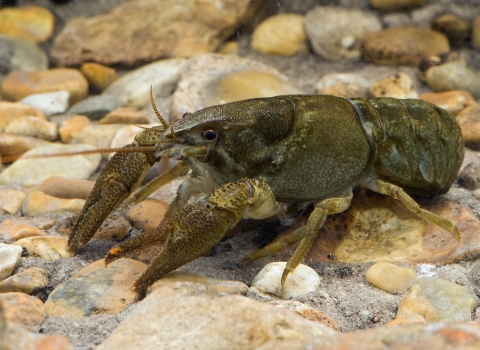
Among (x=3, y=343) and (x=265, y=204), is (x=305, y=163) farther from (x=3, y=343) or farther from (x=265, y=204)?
(x=3, y=343)

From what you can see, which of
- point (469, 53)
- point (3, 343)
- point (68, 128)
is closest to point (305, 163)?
point (3, 343)

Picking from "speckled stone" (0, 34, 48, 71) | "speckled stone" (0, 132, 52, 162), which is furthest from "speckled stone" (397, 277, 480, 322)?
"speckled stone" (0, 34, 48, 71)

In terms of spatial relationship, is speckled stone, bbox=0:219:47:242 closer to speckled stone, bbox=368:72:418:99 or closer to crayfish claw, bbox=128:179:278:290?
crayfish claw, bbox=128:179:278:290

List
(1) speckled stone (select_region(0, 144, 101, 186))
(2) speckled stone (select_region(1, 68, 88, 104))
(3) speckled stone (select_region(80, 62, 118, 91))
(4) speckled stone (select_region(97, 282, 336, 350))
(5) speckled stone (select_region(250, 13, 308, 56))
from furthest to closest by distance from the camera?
(5) speckled stone (select_region(250, 13, 308, 56)) → (3) speckled stone (select_region(80, 62, 118, 91)) → (2) speckled stone (select_region(1, 68, 88, 104)) → (1) speckled stone (select_region(0, 144, 101, 186)) → (4) speckled stone (select_region(97, 282, 336, 350))

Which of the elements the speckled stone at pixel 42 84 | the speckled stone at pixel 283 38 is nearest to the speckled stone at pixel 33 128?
the speckled stone at pixel 42 84

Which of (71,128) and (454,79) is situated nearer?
(71,128)

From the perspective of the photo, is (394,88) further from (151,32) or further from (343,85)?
(151,32)

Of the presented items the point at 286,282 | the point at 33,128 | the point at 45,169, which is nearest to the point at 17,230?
the point at 45,169
